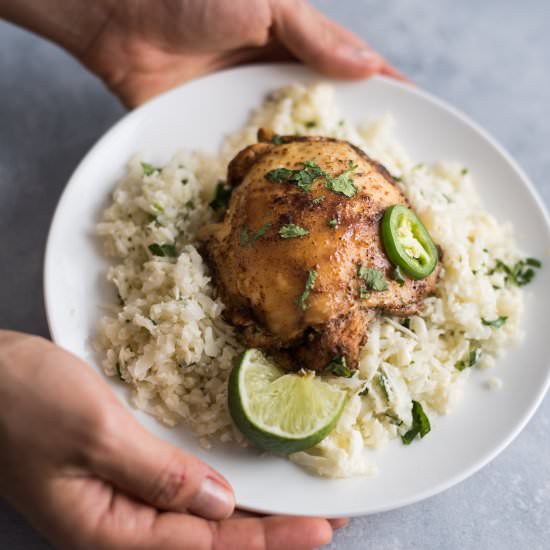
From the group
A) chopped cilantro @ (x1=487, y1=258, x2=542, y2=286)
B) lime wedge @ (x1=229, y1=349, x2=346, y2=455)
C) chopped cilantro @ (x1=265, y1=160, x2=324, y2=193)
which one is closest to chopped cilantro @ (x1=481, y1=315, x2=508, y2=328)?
chopped cilantro @ (x1=487, y1=258, x2=542, y2=286)

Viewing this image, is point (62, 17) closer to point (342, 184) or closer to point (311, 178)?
point (311, 178)

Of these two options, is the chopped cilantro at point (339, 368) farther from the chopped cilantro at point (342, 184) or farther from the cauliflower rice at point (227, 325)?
the chopped cilantro at point (342, 184)

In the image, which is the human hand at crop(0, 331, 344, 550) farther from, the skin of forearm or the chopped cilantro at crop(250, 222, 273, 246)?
the skin of forearm

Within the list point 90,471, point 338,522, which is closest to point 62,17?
point 90,471

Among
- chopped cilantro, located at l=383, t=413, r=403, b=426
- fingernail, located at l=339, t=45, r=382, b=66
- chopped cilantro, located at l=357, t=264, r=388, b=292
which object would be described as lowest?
chopped cilantro, located at l=383, t=413, r=403, b=426

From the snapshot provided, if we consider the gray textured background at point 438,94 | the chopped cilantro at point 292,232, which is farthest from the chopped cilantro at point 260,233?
the gray textured background at point 438,94

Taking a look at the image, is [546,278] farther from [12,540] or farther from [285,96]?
[12,540]

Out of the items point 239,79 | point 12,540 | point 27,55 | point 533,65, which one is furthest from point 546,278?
point 27,55
